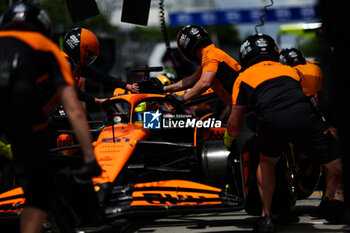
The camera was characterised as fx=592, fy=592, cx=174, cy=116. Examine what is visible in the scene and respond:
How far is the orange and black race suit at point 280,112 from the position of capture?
213 inches

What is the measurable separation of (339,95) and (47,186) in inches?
75.8

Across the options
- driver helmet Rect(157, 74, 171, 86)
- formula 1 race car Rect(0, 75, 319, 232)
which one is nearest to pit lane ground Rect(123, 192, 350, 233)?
formula 1 race car Rect(0, 75, 319, 232)

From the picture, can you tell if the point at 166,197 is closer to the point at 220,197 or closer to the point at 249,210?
the point at 220,197

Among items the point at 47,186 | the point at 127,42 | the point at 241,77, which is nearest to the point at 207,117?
the point at 241,77

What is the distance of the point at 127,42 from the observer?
4700cm

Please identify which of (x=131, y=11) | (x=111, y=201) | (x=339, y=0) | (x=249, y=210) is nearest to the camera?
(x=339, y=0)

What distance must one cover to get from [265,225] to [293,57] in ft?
11.4

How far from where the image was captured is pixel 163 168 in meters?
6.19

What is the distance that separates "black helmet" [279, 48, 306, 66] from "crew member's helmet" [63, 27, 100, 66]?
107 inches

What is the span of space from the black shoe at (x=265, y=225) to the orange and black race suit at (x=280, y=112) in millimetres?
599

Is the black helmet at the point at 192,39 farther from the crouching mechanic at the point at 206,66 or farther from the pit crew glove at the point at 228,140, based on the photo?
the pit crew glove at the point at 228,140

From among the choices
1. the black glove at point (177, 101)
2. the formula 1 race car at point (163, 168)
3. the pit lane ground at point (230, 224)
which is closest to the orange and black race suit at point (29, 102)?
the formula 1 race car at point (163, 168)

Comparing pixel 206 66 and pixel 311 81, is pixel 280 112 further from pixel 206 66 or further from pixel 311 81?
pixel 311 81

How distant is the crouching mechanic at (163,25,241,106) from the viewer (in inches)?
267
